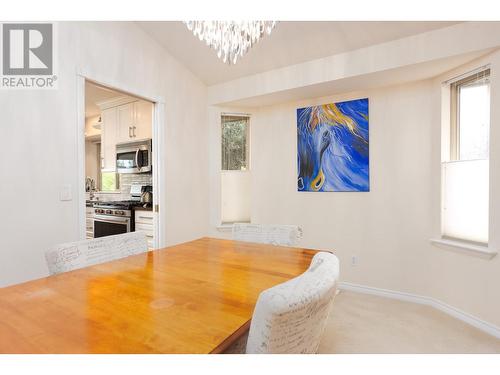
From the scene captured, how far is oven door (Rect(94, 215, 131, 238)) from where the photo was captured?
143 inches

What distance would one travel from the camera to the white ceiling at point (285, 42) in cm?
232

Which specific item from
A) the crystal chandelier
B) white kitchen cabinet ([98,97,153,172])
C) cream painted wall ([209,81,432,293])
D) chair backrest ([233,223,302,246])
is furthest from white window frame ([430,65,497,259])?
white kitchen cabinet ([98,97,153,172])

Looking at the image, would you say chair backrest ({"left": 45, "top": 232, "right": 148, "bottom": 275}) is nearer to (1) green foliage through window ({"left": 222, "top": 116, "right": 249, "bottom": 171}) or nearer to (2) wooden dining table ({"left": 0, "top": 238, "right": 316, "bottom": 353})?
(2) wooden dining table ({"left": 0, "top": 238, "right": 316, "bottom": 353})

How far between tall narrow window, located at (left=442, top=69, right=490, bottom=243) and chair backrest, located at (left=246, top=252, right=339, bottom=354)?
2285mm

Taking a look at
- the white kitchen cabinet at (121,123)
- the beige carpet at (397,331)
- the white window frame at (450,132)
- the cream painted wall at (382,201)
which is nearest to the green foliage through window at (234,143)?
the cream painted wall at (382,201)

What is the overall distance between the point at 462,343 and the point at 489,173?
1.28m

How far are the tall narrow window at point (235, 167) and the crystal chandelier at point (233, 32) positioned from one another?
211 cm

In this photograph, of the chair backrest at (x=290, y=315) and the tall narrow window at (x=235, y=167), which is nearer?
the chair backrest at (x=290, y=315)

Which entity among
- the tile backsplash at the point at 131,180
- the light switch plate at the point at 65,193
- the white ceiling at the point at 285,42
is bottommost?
the light switch plate at the point at 65,193

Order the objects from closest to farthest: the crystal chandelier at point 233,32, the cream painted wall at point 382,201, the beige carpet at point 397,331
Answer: the crystal chandelier at point 233,32 < the beige carpet at point 397,331 < the cream painted wall at point 382,201

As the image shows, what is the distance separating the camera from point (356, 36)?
243 cm

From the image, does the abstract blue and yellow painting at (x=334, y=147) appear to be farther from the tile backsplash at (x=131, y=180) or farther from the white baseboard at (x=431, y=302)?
the tile backsplash at (x=131, y=180)
